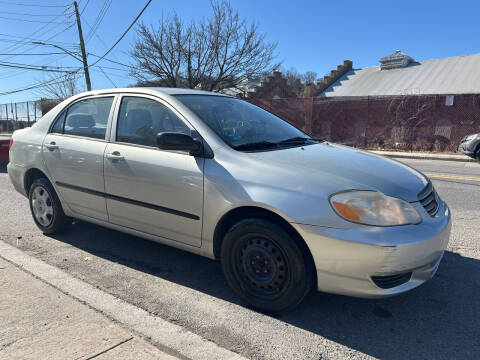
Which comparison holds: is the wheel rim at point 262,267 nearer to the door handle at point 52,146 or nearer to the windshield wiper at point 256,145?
the windshield wiper at point 256,145

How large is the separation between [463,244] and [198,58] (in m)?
22.5

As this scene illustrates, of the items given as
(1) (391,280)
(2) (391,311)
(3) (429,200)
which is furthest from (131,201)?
(3) (429,200)

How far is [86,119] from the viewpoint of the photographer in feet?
12.8

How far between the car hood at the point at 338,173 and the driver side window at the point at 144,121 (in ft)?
2.88

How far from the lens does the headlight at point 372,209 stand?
2.32 metres

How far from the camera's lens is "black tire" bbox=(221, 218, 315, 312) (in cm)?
248

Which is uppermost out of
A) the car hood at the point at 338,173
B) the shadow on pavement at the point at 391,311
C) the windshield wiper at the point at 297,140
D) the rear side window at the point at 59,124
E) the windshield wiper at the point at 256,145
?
the rear side window at the point at 59,124

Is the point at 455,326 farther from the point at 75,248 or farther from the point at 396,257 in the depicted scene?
the point at 75,248

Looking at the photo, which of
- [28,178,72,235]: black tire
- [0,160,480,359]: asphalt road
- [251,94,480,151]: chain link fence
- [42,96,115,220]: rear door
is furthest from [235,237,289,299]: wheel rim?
[251,94,480,151]: chain link fence

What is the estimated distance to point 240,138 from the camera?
3064 millimetres

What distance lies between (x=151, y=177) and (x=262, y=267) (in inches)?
46.3

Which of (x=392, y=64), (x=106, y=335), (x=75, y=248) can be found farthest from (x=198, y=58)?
(x=106, y=335)

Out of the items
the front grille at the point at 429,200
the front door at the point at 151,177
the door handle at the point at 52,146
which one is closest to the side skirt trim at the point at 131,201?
the front door at the point at 151,177

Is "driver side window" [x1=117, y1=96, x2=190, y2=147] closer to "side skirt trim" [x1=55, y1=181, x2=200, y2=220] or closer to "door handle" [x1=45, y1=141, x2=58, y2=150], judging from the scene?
"side skirt trim" [x1=55, y1=181, x2=200, y2=220]
